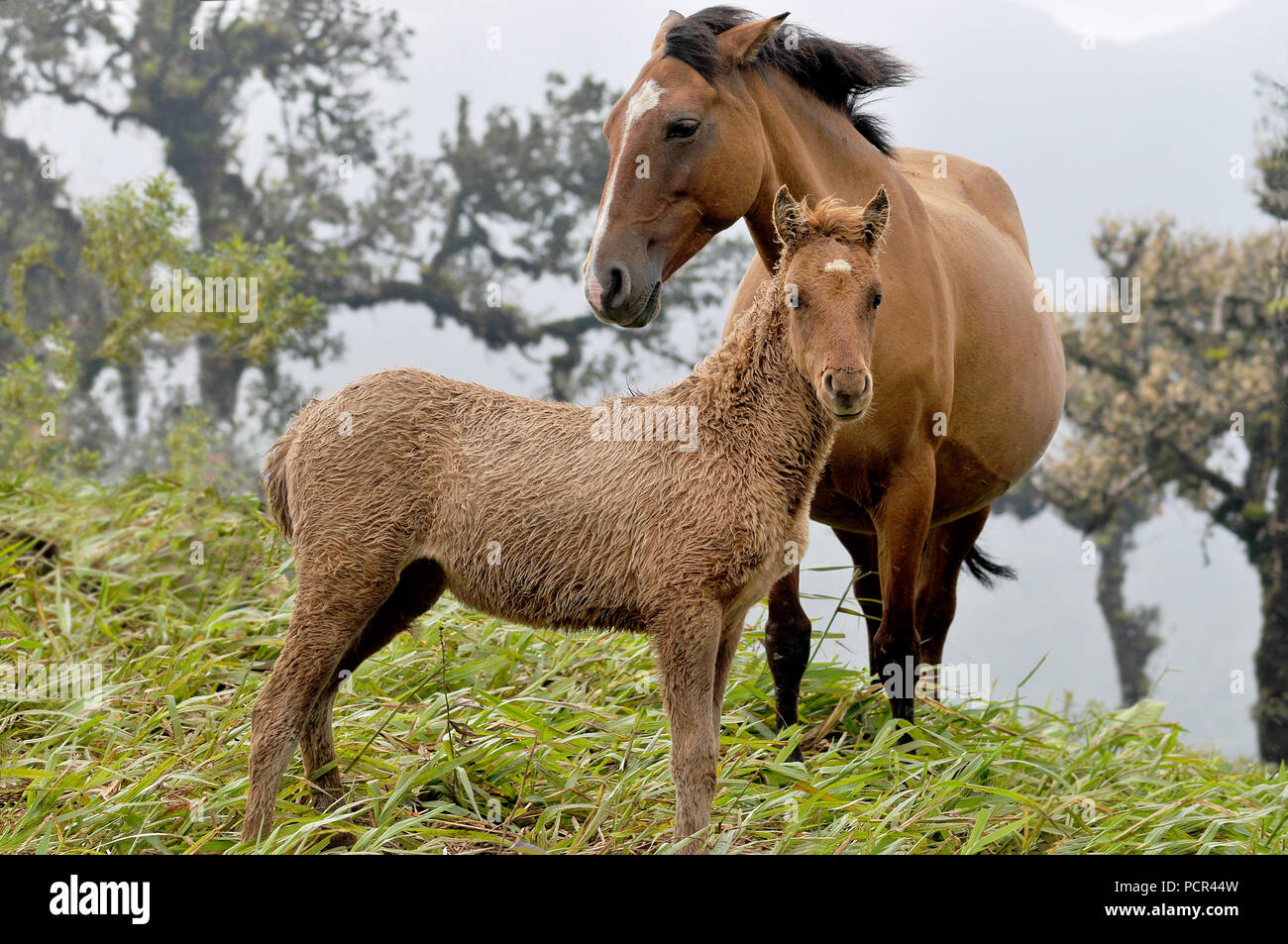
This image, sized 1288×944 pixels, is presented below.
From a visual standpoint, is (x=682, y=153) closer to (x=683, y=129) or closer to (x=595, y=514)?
(x=683, y=129)

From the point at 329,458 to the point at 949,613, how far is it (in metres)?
3.86

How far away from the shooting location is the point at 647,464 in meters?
3.34

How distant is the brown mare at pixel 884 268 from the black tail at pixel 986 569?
3.75 feet

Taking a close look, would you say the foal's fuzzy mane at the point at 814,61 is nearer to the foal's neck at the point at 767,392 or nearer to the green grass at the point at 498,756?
the foal's neck at the point at 767,392

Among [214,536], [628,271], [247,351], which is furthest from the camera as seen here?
[247,351]

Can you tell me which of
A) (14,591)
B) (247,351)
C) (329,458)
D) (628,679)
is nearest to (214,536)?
(14,591)

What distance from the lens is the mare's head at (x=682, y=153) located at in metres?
3.64

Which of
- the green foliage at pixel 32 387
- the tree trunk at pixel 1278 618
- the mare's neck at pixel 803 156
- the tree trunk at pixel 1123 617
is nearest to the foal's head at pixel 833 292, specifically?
the mare's neck at pixel 803 156

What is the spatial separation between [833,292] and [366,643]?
180cm

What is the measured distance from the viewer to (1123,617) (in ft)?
54.1

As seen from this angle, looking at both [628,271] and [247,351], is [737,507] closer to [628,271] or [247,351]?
[628,271]

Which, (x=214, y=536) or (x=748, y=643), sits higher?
(x=214, y=536)

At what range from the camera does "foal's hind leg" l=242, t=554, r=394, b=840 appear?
10.7 ft

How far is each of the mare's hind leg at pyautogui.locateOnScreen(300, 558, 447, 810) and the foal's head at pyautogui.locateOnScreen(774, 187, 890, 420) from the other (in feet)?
4.31
